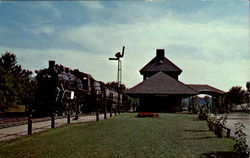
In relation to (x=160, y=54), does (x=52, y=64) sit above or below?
below

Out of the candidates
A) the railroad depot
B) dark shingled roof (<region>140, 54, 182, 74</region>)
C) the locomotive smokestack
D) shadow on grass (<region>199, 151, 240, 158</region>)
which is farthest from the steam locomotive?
dark shingled roof (<region>140, 54, 182, 74</region>)

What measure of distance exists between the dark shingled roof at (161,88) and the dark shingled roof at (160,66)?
26.2 ft

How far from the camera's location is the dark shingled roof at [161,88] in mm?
41875

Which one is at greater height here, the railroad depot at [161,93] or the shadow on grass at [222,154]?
the railroad depot at [161,93]

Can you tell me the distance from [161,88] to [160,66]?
12.6 metres

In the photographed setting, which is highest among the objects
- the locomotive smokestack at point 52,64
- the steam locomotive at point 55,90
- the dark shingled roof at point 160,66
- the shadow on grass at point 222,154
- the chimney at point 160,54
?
the chimney at point 160,54

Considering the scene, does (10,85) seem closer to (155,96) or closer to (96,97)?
(96,97)

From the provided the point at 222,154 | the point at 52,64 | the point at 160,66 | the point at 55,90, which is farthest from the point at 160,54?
the point at 222,154

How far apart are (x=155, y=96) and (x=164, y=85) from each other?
2.30 m

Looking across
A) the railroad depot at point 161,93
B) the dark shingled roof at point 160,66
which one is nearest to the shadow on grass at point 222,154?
the railroad depot at point 161,93

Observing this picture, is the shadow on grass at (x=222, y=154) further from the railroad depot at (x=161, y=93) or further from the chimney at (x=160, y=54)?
the chimney at (x=160, y=54)

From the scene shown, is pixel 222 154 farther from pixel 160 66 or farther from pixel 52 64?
pixel 160 66

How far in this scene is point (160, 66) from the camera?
5506cm

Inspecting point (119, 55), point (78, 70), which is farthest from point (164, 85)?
point (78, 70)
